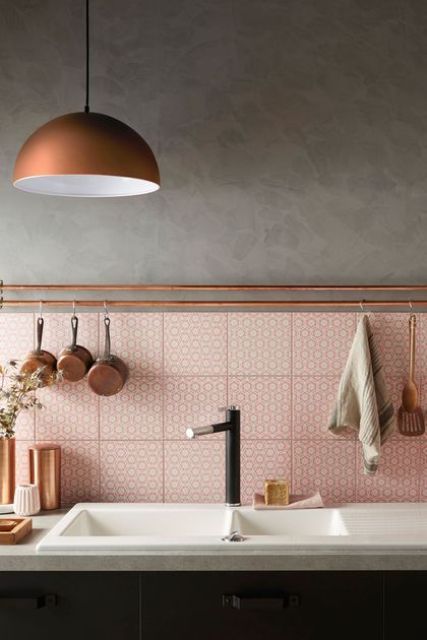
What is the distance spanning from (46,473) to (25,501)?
119mm

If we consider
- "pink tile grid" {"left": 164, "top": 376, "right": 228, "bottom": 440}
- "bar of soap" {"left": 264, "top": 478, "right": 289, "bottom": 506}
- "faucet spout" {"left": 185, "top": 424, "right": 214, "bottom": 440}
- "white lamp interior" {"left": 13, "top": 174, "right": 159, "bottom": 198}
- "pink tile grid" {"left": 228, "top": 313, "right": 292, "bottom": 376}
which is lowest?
"bar of soap" {"left": 264, "top": 478, "right": 289, "bottom": 506}

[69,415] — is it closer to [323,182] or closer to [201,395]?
[201,395]

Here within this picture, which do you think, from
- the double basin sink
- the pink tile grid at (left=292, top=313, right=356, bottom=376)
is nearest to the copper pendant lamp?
the pink tile grid at (left=292, top=313, right=356, bottom=376)

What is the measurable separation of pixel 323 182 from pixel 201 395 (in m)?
0.80

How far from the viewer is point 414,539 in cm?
212

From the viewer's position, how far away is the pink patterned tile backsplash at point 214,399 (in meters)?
2.61

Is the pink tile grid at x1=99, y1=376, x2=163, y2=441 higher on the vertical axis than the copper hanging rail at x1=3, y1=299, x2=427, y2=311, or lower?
lower

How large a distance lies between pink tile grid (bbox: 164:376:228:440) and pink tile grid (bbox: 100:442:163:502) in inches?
3.4

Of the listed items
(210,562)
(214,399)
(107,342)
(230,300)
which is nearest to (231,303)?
(230,300)

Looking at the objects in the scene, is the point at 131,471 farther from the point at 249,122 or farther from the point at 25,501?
the point at 249,122
